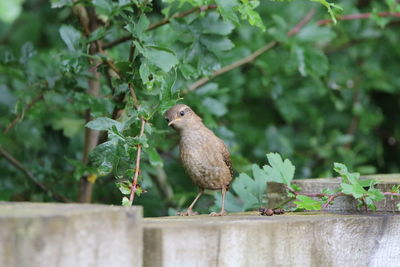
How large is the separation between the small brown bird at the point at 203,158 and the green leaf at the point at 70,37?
52cm

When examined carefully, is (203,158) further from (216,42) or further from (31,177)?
(31,177)

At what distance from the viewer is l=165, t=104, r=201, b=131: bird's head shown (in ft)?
9.44

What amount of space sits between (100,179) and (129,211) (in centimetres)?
207

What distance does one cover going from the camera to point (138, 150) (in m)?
2.17

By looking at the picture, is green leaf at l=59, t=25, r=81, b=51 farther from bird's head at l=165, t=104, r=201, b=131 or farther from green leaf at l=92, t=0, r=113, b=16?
bird's head at l=165, t=104, r=201, b=131

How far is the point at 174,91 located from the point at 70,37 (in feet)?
1.53

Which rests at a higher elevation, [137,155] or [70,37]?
[70,37]

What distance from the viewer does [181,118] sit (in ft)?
9.54

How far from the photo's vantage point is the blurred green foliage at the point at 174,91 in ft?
7.97

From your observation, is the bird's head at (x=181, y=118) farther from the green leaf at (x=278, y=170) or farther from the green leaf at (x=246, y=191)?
the green leaf at (x=278, y=170)

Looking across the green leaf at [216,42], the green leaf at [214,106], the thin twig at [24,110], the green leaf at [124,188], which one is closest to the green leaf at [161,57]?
the green leaf at [124,188]

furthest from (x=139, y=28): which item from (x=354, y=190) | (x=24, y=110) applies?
(x=24, y=110)

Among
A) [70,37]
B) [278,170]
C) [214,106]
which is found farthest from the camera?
[214,106]

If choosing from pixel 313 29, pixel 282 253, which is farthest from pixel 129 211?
pixel 313 29
